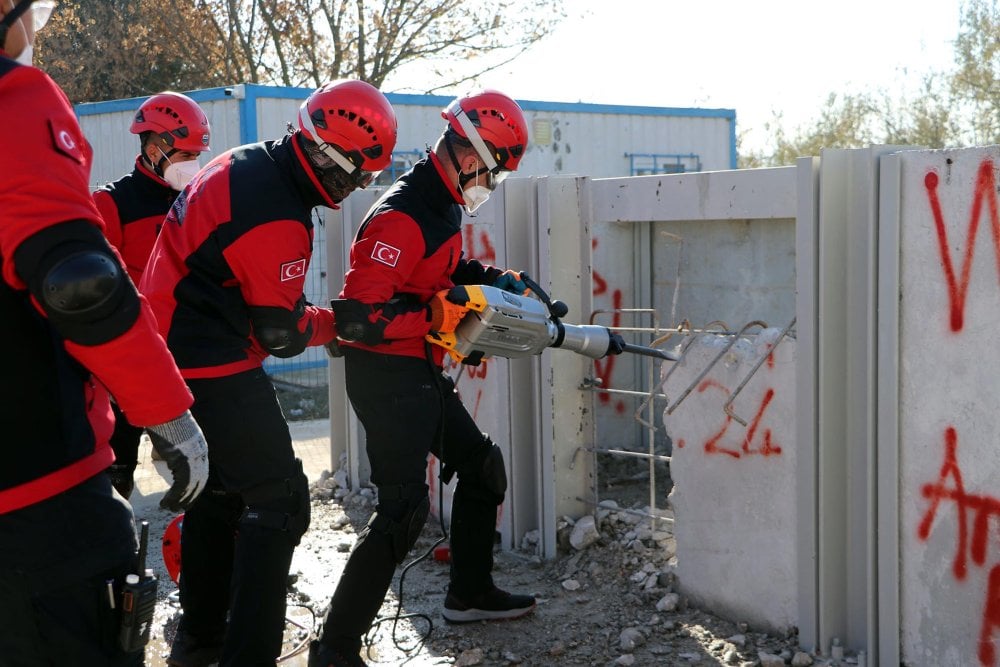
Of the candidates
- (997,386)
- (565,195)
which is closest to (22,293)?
(997,386)

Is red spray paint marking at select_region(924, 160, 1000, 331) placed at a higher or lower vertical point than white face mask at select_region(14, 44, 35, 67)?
lower

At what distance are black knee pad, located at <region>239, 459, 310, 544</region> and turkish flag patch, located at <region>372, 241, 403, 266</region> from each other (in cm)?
80

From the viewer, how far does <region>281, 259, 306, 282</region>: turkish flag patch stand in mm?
3596

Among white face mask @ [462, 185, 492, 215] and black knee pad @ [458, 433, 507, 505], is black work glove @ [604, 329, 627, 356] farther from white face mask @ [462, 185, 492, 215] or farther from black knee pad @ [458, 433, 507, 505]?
white face mask @ [462, 185, 492, 215]

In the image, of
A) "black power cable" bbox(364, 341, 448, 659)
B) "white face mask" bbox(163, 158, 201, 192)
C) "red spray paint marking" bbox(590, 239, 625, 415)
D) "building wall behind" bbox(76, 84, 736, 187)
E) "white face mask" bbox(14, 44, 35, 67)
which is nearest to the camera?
"white face mask" bbox(14, 44, 35, 67)

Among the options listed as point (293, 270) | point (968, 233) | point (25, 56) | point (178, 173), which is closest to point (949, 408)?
point (968, 233)

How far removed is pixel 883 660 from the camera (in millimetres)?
3686

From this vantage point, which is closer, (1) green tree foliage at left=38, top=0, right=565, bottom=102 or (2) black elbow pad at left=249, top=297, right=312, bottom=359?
(2) black elbow pad at left=249, top=297, right=312, bottom=359

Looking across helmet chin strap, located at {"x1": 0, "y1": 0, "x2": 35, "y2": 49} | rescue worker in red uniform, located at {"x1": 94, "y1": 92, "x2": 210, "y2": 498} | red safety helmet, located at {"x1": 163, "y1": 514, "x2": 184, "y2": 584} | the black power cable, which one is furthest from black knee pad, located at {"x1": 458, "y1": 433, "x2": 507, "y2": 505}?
helmet chin strap, located at {"x1": 0, "y1": 0, "x2": 35, "y2": 49}

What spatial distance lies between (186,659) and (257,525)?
854 millimetres

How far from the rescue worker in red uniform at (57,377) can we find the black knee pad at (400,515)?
1.57m

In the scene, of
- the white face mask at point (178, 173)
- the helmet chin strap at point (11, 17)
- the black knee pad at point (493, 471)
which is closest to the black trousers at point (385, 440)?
the black knee pad at point (493, 471)

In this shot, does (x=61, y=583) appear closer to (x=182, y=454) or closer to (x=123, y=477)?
(x=182, y=454)

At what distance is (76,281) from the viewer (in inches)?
87.8
